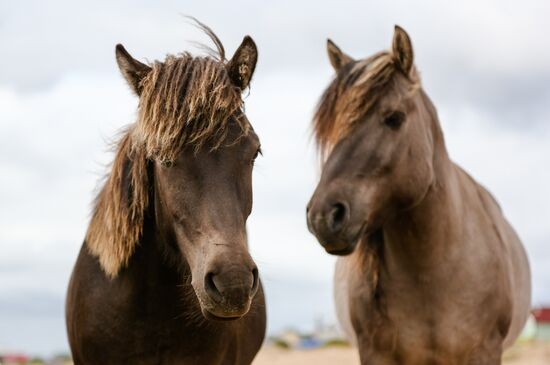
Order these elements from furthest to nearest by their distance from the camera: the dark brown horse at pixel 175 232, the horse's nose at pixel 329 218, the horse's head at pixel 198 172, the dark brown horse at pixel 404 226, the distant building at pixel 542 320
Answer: the distant building at pixel 542 320 < the dark brown horse at pixel 404 226 < the horse's nose at pixel 329 218 < the dark brown horse at pixel 175 232 < the horse's head at pixel 198 172

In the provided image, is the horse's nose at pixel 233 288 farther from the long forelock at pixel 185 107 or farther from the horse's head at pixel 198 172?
the long forelock at pixel 185 107

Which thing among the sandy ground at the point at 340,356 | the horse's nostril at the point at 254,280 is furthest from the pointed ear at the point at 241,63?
the sandy ground at the point at 340,356

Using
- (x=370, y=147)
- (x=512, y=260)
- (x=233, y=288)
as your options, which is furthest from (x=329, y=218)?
(x=512, y=260)

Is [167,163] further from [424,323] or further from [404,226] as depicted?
[424,323]

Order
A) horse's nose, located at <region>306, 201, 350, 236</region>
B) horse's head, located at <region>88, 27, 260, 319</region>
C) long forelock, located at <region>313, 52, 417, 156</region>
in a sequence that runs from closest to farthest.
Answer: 1. horse's head, located at <region>88, 27, 260, 319</region>
2. horse's nose, located at <region>306, 201, 350, 236</region>
3. long forelock, located at <region>313, 52, 417, 156</region>

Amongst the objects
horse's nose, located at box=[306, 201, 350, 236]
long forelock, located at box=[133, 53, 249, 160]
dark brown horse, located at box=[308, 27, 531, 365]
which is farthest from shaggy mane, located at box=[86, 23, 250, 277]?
dark brown horse, located at box=[308, 27, 531, 365]

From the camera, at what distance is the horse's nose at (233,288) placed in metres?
4.03

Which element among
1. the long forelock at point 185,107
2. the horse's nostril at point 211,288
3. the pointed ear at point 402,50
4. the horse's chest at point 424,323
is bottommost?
the horse's chest at point 424,323

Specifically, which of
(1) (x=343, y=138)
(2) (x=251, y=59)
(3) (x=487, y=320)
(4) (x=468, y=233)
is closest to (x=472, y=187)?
(4) (x=468, y=233)

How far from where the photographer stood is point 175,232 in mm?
4598

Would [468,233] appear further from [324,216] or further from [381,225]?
[324,216]

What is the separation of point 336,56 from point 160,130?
7.69 ft

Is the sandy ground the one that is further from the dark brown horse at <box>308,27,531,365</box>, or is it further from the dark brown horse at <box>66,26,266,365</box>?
the dark brown horse at <box>66,26,266,365</box>

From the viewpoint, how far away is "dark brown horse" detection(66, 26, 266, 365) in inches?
169
